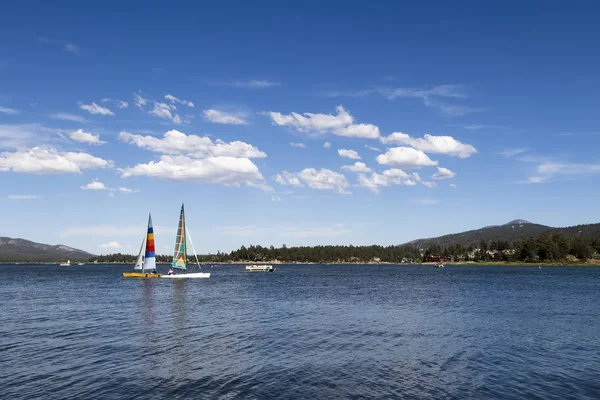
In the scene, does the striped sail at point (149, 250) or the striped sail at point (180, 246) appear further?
the striped sail at point (149, 250)

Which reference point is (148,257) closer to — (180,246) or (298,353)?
(180,246)

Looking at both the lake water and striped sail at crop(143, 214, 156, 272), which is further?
striped sail at crop(143, 214, 156, 272)

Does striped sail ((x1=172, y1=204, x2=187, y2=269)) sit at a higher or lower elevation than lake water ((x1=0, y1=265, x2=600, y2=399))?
higher

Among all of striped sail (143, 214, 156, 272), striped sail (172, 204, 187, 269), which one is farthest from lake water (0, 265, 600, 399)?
striped sail (143, 214, 156, 272)

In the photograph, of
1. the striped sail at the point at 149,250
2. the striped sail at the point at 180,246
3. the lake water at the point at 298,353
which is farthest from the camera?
the striped sail at the point at 149,250

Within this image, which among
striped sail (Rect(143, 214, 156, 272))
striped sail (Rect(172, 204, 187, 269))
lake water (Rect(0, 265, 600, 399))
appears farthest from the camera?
striped sail (Rect(143, 214, 156, 272))

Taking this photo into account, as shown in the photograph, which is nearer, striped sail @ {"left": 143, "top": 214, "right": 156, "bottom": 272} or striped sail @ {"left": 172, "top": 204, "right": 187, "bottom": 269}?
striped sail @ {"left": 172, "top": 204, "right": 187, "bottom": 269}

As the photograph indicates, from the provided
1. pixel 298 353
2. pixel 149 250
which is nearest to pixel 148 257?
pixel 149 250

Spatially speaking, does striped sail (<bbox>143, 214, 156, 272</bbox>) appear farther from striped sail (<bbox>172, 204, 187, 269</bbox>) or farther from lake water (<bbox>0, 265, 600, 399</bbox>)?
lake water (<bbox>0, 265, 600, 399</bbox>)

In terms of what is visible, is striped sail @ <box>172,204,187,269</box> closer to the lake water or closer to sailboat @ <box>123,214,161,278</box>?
sailboat @ <box>123,214,161,278</box>

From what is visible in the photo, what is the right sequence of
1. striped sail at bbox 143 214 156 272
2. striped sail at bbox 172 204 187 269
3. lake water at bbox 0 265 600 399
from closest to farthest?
lake water at bbox 0 265 600 399 < striped sail at bbox 172 204 187 269 < striped sail at bbox 143 214 156 272

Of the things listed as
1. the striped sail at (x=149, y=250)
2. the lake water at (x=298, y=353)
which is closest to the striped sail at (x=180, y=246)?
the striped sail at (x=149, y=250)

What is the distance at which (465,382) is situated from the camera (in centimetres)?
3381

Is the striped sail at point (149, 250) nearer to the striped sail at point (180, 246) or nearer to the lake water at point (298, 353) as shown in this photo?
the striped sail at point (180, 246)
